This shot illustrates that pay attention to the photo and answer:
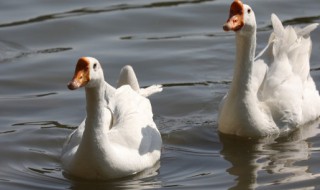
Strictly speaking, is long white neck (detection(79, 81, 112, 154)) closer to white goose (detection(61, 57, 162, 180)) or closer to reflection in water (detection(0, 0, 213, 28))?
white goose (detection(61, 57, 162, 180))

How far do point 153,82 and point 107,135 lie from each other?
3063 millimetres

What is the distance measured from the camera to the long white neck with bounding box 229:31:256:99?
1027 cm

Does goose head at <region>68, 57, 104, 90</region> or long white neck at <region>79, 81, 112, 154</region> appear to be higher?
goose head at <region>68, 57, 104, 90</region>

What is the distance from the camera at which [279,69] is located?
1100cm

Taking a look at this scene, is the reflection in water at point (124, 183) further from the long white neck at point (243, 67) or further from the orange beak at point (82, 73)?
the long white neck at point (243, 67)

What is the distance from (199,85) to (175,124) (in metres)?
1.39

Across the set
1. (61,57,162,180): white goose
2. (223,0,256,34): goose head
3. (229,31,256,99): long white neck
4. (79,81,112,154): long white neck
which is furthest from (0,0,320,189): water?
(223,0,256,34): goose head

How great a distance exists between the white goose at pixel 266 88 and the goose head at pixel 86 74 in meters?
1.71

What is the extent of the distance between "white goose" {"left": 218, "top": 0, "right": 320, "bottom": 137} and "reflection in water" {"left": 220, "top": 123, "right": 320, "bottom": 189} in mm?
106

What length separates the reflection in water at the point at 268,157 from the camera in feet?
30.5

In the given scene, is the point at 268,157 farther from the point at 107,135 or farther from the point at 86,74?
the point at 86,74

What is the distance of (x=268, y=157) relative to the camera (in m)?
9.95

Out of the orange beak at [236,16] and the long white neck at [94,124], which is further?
the orange beak at [236,16]

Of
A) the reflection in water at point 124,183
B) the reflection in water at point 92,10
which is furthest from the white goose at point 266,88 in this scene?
the reflection in water at point 92,10
